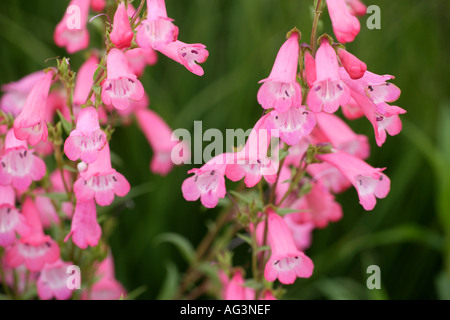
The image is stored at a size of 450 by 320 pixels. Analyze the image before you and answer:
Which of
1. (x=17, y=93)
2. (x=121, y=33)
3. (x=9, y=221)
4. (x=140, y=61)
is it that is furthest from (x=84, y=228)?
(x=17, y=93)

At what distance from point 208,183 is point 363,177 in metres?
0.37

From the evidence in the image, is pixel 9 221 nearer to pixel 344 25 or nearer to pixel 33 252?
pixel 33 252

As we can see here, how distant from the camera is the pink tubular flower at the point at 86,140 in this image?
108 cm

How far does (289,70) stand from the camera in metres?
1.12

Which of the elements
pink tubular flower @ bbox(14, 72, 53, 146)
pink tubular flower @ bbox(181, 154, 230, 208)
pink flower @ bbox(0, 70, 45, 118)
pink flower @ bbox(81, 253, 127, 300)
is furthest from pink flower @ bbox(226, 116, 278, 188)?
pink flower @ bbox(0, 70, 45, 118)

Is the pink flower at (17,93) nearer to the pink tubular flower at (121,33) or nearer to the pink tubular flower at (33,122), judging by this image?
the pink tubular flower at (33,122)

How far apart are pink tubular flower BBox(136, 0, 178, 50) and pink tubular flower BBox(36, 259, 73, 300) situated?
673mm

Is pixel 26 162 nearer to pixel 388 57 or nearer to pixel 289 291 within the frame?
pixel 289 291

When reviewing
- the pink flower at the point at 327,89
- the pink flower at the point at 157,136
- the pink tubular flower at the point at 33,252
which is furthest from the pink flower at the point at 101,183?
the pink flower at the point at 157,136

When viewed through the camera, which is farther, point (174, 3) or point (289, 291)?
point (174, 3)

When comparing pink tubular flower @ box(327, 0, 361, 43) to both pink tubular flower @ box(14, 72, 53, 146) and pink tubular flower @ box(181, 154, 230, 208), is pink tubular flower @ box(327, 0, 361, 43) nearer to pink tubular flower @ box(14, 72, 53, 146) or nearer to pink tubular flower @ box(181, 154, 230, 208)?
pink tubular flower @ box(181, 154, 230, 208)

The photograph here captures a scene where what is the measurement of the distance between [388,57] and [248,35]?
0.80m

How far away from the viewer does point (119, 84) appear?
3.67ft
